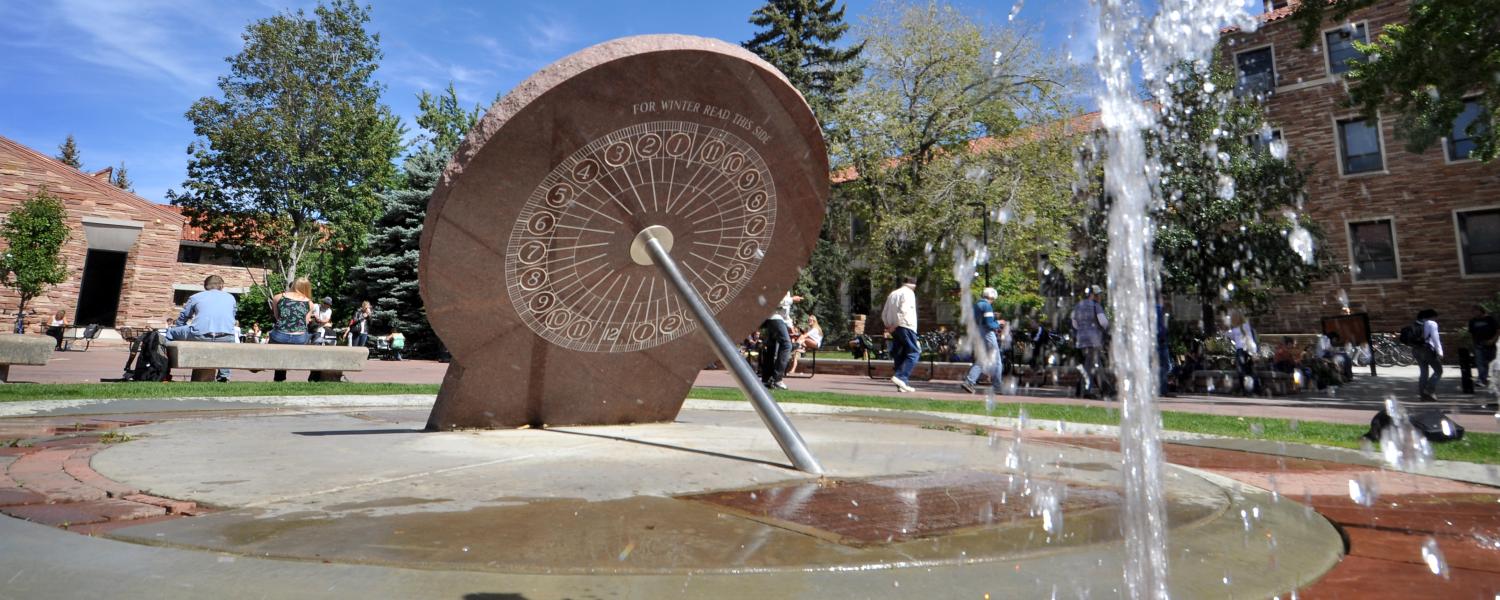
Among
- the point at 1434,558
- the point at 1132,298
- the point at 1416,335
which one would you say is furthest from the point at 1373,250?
the point at 1434,558

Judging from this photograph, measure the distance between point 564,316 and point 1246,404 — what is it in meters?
9.98

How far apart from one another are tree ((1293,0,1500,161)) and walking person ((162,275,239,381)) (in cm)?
1520

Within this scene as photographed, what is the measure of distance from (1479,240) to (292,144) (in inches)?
1575

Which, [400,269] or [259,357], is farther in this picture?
[400,269]

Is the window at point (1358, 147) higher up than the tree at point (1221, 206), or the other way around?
the window at point (1358, 147)

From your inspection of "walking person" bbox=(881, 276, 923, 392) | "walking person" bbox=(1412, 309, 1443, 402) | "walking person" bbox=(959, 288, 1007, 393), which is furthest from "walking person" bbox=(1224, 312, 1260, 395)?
"walking person" bbox=(881, 276, 923, 392)

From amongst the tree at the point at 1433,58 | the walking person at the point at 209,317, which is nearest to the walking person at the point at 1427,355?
the tree at the point at 1433,58

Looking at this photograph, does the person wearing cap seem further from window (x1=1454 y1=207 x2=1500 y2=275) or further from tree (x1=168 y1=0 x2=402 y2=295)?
window (x1=1454 y1=207 x2=1500 y2=275)

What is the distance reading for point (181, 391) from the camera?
7410 millimetres

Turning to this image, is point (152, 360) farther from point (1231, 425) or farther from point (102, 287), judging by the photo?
point (102, 287)

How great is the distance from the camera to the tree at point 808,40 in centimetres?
3653

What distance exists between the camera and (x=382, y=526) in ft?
7.19

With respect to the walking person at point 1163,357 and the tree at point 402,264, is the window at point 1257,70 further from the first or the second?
the tree at point 402,264

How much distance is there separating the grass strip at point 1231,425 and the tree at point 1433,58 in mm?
7261
